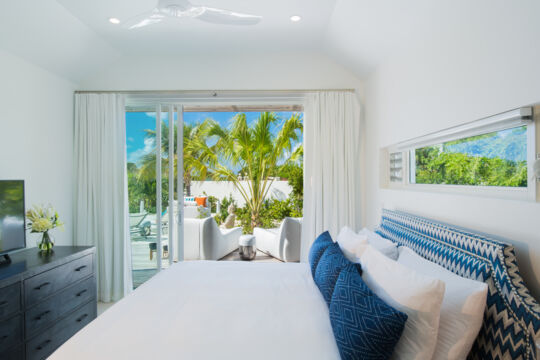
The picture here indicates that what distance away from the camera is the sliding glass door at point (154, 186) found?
3.51m

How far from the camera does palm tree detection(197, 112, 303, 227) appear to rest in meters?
5.79

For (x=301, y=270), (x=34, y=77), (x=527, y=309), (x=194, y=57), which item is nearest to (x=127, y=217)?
(x=34, y=77)

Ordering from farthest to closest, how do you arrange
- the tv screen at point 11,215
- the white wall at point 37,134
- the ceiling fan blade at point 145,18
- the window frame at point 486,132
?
the white wall at point 37,134 < the tv screen at point 11,215 < the ceiling fan blade at point 145,18 < the window frame at point 486,132

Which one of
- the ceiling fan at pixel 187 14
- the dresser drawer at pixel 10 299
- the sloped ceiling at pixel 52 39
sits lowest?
the dresser drawer at pixel 10 299

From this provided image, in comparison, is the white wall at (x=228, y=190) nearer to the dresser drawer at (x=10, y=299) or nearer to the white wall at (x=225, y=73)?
the white wall at (x=225, y=73)

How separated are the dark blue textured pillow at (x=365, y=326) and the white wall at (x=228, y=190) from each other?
212 inches

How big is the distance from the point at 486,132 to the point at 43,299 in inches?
116

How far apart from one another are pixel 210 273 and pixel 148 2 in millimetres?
2109

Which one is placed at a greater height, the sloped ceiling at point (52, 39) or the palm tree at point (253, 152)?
the sloped ceiling at point (52, 39)

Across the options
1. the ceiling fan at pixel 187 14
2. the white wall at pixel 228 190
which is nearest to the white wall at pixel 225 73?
the ceiling fan at pixel 187 14

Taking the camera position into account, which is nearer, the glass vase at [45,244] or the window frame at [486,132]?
the window frame at [486,132]

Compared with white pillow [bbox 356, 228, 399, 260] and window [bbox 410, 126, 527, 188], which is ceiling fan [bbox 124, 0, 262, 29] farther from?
white pillow [bbox 356, 228, 399, 260]

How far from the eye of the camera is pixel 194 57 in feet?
11.3

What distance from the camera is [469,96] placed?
5.07ft
